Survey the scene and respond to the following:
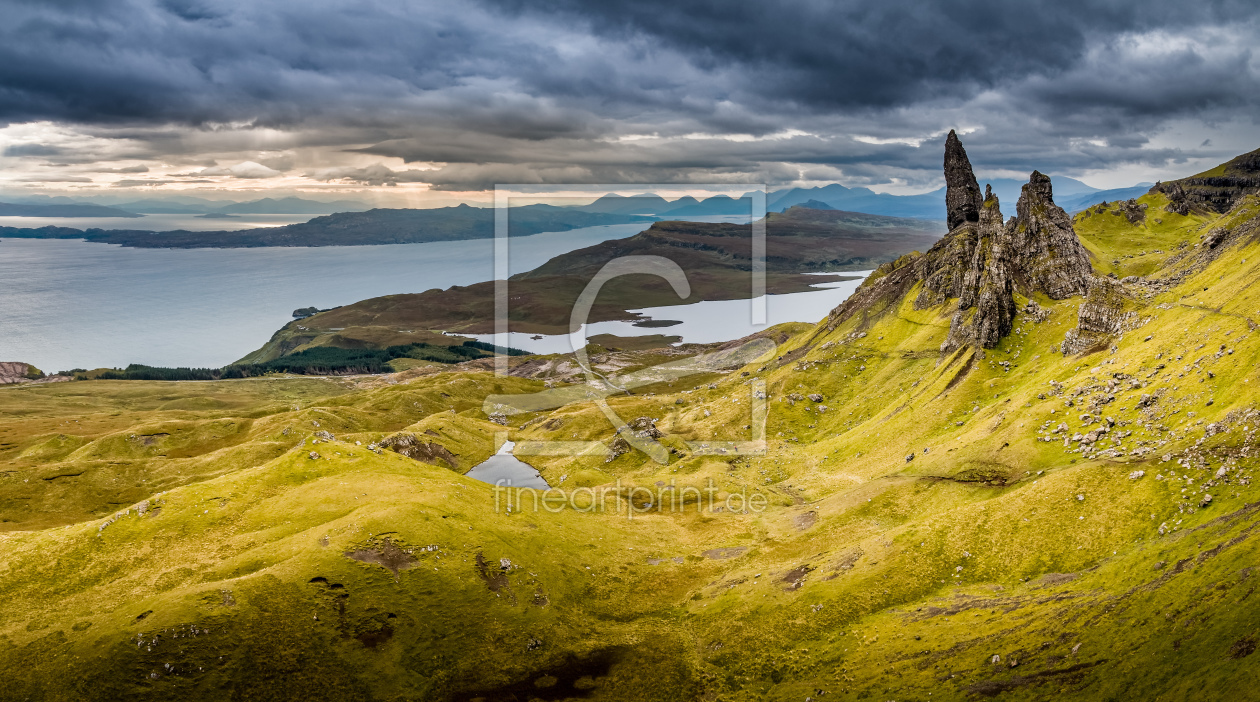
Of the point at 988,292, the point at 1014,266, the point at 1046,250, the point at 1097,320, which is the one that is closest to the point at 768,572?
the point at 1097,320

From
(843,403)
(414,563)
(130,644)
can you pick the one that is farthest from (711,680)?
(843,403)

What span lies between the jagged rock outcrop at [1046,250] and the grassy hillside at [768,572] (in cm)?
2682

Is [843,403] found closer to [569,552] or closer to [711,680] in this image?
[569,552]

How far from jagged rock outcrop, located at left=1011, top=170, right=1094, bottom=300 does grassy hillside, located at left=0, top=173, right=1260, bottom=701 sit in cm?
2682

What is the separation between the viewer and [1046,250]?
160125 mm

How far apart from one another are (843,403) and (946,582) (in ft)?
315

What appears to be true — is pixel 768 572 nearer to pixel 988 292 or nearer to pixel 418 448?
pixel 988 292

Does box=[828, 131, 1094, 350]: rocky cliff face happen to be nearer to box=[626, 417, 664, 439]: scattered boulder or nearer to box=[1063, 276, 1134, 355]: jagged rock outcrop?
box=[1063, 276, 1134, 355]: jagged rock outcrop

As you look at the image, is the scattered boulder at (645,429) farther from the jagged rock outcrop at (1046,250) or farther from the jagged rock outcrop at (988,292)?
the jagged rock outcrop at (1046,250)

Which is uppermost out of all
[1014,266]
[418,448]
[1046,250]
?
[1046,250]

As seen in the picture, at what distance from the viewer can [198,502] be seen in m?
92.0

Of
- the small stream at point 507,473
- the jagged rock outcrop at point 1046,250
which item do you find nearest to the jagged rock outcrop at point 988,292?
the jagged rock outcrop at point 1046,250

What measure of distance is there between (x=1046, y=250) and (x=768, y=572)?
118357 mm

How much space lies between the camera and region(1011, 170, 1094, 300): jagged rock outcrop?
15200 cm
